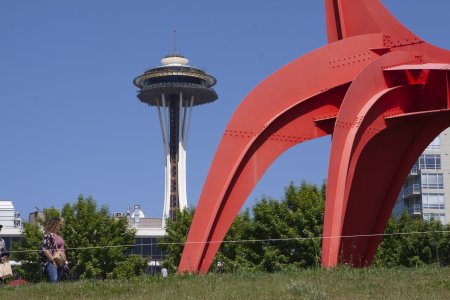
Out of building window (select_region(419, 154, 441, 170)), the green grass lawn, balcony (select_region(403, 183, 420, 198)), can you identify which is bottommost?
the green grass lawn

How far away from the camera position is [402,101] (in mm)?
24078

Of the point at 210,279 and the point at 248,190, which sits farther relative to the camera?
the point at 248,190

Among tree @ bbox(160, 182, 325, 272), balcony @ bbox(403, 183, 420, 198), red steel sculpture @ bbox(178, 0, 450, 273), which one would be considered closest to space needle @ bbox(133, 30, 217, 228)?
balcony @ bbox(403, 183, 420, 198)

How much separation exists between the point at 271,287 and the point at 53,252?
5.86 m

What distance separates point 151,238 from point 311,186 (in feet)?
192

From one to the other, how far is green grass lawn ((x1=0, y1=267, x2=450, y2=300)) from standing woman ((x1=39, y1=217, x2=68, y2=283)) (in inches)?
61.8

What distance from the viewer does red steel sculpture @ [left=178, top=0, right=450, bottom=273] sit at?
70.6 ft

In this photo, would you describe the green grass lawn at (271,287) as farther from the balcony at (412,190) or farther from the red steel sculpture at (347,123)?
the balcony at (412,190)

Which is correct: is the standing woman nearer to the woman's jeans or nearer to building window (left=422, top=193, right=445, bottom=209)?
the woman's jeans

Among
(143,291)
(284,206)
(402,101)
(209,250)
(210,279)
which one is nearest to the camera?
(143,291)

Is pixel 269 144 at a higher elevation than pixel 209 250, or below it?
higher

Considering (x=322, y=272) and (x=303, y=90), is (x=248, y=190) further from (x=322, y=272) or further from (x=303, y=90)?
(x=322, y=272)

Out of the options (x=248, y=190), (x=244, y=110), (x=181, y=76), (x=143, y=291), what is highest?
(x=181, y=76)

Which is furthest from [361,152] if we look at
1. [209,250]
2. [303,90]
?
[209,250]
